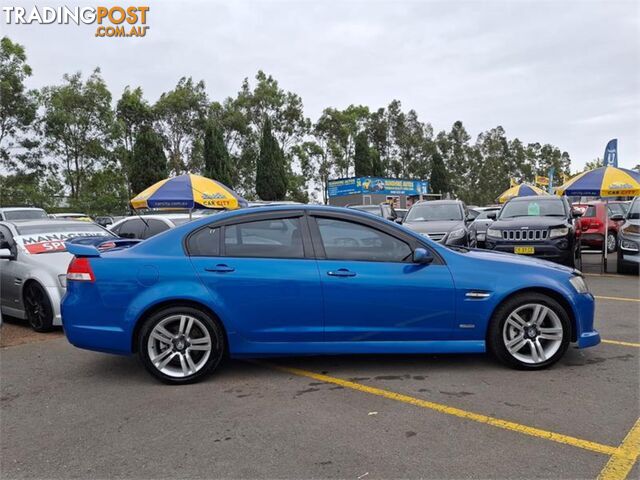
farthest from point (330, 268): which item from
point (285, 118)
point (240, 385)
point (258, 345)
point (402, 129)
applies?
point (402, 129)

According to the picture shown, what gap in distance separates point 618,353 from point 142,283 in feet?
14.9

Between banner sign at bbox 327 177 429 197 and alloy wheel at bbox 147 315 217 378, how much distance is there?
3876 centimetres

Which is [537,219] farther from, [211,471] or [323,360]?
[211,471]

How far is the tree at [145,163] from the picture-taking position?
105 ft

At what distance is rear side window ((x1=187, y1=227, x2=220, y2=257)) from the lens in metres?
4.30

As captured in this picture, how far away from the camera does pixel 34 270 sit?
21.1 ft

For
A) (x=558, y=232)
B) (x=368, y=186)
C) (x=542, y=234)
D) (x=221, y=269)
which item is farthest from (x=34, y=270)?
(x=368, y=186)

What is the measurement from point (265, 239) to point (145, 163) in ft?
98.5

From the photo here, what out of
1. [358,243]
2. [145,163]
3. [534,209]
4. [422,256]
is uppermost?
[145,163]

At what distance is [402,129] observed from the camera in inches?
2153

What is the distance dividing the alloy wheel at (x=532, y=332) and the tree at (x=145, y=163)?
3043cm

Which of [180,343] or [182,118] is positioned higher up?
[182,118]

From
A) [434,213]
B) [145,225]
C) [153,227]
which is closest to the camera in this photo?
[153,227]

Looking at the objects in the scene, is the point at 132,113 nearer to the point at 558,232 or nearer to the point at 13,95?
the point at 13,95
